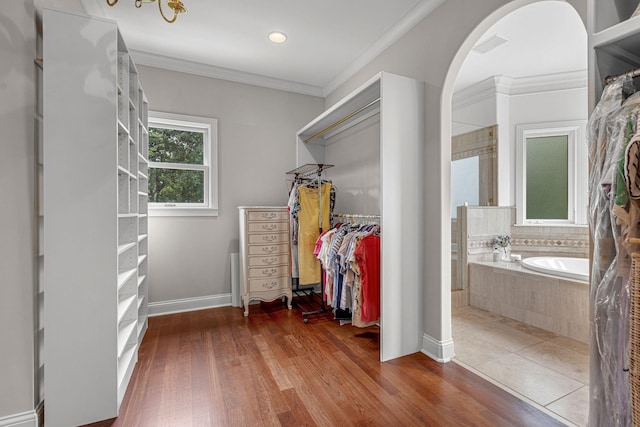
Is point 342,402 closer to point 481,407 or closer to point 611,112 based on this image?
point 481,407

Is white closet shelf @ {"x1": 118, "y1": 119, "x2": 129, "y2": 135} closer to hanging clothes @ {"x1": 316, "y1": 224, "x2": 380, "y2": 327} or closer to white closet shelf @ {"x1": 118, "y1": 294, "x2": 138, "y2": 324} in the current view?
white closet shelf @ {"x1": 118, "y1": 294, "x2": 138, "y2": 324}

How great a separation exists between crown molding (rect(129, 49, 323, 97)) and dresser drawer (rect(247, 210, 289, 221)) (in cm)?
163

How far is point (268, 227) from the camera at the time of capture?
3.32 meters

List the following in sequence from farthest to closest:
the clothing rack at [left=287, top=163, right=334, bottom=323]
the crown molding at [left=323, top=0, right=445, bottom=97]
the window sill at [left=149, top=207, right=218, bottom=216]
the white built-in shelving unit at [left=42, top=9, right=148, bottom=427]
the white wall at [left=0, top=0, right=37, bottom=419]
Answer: the window sill at [left=149, top=207, right=218, bottom=216]
the clothing rack at [left=287, top=163, right=334, bottom=323]
the crown molding at [left=323, top=0, right=445, bottom=97]
the white built-in shelving unit at [left=42, top=9, right=148, bottom=427]
the white wall at [left=0, top=0, right=37, bottom=419]

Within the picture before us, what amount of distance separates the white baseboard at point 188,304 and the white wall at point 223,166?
3cm

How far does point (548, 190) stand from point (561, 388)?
2.71 m

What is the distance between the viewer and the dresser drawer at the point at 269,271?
3.27m

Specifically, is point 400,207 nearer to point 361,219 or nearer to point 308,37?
point 361,219

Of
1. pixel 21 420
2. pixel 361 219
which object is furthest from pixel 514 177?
pixel 21 420

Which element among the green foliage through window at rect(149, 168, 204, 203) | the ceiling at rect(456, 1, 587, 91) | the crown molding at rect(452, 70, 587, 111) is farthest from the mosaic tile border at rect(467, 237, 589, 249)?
the green foliage through window at rect(149, 168, 204, 203)

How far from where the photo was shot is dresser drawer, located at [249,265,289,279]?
10.7ft

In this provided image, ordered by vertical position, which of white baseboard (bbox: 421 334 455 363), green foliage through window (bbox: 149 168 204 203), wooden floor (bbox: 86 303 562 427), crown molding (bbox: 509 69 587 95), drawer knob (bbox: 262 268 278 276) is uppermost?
crown molding (bbox: 509 69 587 95)

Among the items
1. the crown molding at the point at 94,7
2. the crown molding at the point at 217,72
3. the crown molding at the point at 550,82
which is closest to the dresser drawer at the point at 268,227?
the crown molding at the point at 217,72

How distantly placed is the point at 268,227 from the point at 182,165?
1.23 m
